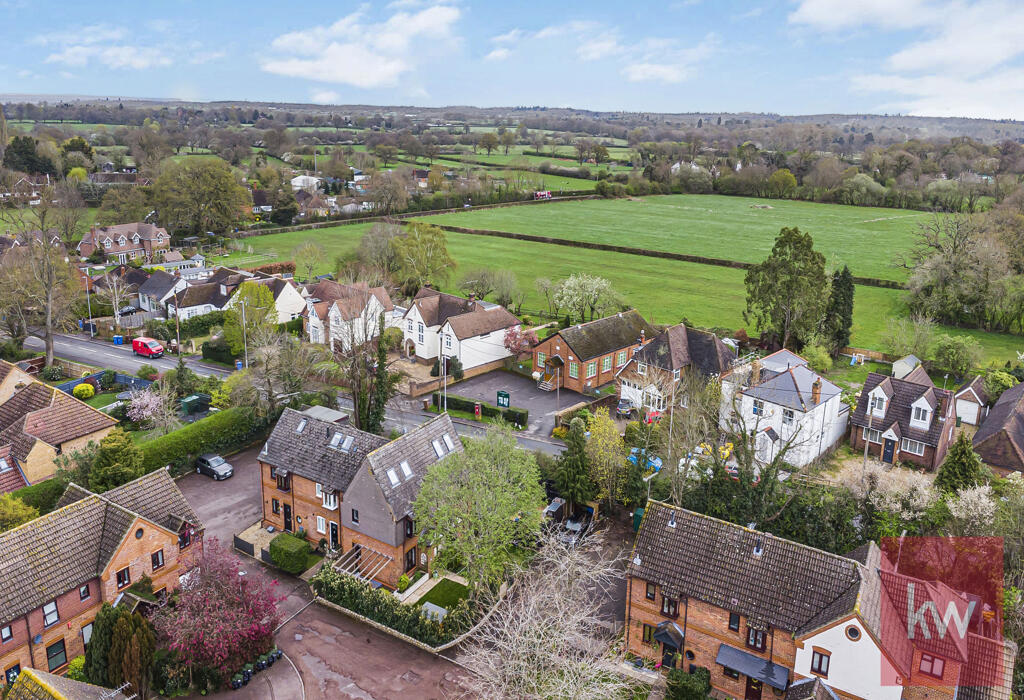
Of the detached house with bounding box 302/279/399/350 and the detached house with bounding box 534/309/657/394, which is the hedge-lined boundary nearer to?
the detached house with bounding box 302/279/399/350

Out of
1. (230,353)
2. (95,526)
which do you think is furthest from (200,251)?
(95,526)

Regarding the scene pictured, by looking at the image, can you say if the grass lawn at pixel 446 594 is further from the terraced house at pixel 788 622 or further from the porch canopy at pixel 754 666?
the porch canopy at pixel 754 666

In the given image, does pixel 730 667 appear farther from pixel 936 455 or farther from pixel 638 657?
pixel 936 455

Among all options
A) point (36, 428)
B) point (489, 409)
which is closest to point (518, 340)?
point (489, 409)

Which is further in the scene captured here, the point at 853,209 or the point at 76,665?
the point at 853,209

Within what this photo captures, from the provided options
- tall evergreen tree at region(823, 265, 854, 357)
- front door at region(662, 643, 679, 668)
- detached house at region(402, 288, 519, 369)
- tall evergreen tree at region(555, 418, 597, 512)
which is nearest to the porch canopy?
front door at region(662, 643, 679, 668)
